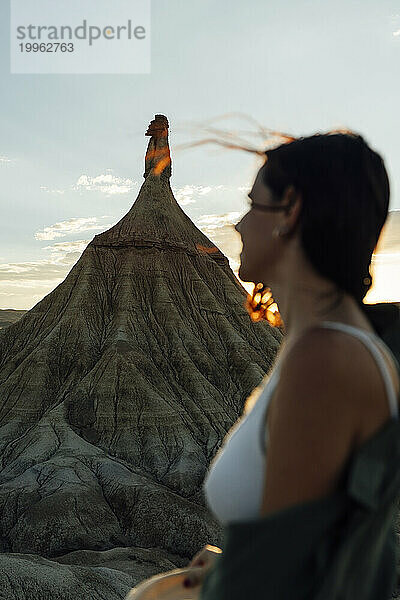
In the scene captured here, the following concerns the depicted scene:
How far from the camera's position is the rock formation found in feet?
65.9

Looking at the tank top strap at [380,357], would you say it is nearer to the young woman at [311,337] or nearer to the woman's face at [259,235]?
the young woman at [311,337]

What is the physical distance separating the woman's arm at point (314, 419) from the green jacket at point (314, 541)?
0.11ft

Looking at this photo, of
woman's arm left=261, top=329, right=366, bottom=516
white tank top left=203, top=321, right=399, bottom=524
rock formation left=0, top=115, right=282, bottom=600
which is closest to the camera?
woman's arm left=261, top=329, right=366, bottom=516

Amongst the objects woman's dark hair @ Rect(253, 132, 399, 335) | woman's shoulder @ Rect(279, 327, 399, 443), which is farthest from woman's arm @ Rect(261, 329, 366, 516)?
woman's dark hair @ Rect(253, 132, 399, 335)

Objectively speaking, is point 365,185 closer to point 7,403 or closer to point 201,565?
point 201,565

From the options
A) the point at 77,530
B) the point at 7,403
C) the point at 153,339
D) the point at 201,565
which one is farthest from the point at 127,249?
the point at 201,565

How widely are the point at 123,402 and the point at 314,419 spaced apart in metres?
26.5

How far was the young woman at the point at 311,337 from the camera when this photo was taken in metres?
1.19

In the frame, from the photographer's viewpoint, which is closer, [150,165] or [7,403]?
[7,403]

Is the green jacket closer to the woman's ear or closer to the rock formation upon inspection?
the woman's ear

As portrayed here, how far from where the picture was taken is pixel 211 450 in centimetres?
2603

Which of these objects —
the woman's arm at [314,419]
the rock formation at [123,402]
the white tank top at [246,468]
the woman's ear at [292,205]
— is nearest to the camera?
the woman's arm at [314,419]

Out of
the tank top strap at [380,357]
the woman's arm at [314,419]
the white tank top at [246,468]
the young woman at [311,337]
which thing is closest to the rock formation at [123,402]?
the white tank top at [246,468]

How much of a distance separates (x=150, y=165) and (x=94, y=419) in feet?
58.9
